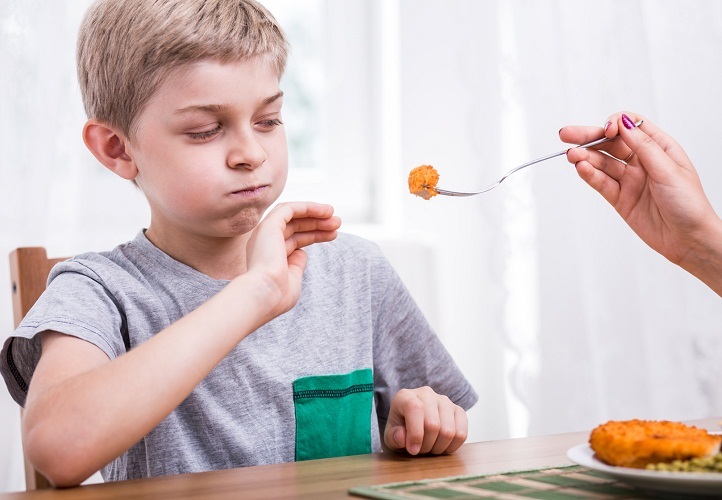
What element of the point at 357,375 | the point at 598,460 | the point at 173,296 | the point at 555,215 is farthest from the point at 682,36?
the point at 598,460

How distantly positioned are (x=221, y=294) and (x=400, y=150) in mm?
1329

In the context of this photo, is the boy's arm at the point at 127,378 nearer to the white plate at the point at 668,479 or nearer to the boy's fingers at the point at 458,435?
the boy's fingers at the point at 458,435

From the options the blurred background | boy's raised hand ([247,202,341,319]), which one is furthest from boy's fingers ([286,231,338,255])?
the blurred background

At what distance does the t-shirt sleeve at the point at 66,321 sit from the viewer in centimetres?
91

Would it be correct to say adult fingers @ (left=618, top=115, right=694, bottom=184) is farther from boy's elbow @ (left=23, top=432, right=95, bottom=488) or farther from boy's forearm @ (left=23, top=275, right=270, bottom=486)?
boy's elbow @ (left=23, top=432, right=95, bottom=488)

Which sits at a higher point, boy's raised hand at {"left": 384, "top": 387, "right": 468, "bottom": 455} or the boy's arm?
the boy's arm

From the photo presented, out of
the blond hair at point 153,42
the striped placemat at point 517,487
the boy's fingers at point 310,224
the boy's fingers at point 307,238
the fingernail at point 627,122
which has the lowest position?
the striped placemat at point 517,487

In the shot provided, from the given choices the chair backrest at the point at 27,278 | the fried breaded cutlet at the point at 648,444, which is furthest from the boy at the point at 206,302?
the fried breaded cutlet at the point at 648,444

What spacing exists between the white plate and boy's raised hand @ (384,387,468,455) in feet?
0.91

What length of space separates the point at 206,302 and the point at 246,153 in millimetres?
222

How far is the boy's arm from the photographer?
2.53 feet

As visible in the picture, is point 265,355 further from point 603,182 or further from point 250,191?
point 603,182

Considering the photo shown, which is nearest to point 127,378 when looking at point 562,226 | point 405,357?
point 405,357

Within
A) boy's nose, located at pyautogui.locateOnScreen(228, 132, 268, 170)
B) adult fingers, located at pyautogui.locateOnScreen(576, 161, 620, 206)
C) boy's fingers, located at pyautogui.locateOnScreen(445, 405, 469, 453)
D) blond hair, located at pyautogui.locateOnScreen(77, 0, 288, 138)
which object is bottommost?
boy's fingers, located at pyautogui.locateOnScreen(445, 405, 469, 453)
